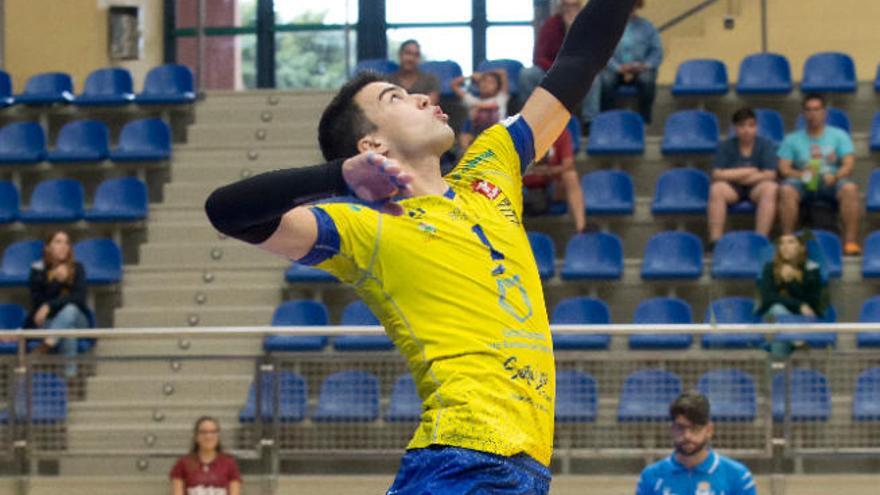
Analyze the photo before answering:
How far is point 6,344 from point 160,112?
160 inches

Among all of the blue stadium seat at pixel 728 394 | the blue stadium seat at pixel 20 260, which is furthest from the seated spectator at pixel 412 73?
the blue stadium seat at pixel 728 394

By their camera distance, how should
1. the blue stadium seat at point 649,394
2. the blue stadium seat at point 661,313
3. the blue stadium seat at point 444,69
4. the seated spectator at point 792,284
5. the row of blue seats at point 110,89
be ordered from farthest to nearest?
the row of blue seats at point 110,89 < the blue stadium seat at point 444,69 < the blue stadium seat at point 661,313 < the seated spectator at point 792,284 < the blue stadium seat at point 649,394

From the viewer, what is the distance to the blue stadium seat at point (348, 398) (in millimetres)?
10164

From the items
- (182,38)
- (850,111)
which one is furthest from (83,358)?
(182,38)

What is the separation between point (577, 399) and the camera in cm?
1003

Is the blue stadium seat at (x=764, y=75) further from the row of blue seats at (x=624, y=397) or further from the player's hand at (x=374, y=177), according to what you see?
the player's hand at (x=374, y=177)

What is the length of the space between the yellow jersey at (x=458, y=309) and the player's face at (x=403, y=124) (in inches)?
5.3

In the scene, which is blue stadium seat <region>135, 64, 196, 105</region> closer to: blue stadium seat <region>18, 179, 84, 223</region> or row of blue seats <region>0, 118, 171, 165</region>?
row of blue seats <region>0, 118, 171, 165</region>

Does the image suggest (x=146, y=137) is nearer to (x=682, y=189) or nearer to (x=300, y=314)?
(x=300, y=314)

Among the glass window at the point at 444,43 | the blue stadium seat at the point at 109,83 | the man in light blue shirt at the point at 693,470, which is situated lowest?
the man in light blue shirt at the point at 693,470

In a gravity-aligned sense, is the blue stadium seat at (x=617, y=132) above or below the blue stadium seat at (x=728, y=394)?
above

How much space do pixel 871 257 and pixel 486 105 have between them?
9.50 ft

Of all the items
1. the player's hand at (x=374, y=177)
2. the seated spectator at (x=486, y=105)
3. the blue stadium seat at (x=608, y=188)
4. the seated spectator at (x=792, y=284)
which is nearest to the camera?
the player's hand at (x=374, y=177)

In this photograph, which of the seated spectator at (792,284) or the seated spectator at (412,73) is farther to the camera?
the seated spectator at (412,73)
